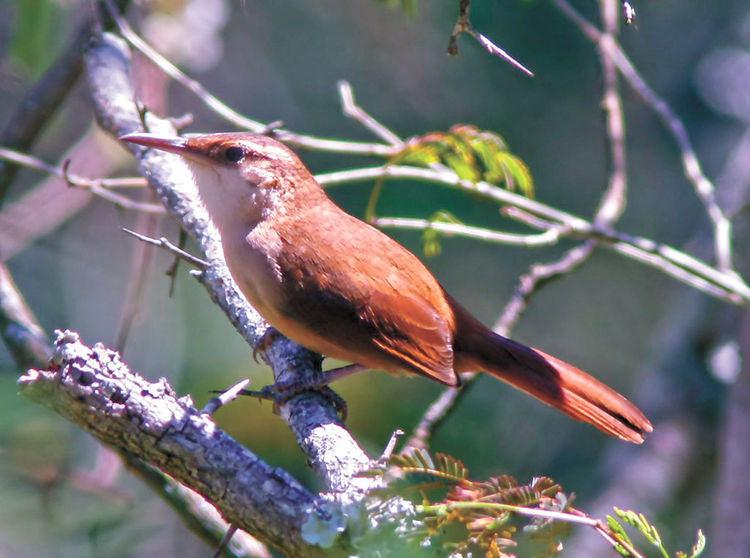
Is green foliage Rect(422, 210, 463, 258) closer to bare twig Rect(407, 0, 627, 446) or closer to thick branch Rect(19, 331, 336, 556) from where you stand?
bare twig Rect(407, 0, 627, 446)

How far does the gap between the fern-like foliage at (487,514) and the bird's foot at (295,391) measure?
809 mm

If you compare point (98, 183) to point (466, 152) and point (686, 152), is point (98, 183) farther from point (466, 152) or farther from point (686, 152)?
point (686, 152)

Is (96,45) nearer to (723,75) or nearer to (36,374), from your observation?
(36,374)

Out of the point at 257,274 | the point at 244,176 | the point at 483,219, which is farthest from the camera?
the point at 483,219

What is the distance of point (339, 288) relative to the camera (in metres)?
2.85

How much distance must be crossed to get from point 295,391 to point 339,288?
464 millimetres

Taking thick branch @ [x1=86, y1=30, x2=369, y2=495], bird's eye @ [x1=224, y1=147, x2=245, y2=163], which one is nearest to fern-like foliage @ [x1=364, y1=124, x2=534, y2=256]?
bird's eye @ [x1=224, y1=147, x2=245, y2=163]

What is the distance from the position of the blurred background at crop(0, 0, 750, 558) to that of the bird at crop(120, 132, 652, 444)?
1.54 meters

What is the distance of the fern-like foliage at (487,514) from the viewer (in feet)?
5.17

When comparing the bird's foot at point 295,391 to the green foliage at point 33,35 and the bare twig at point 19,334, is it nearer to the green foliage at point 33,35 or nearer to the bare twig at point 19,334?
the bare twig at point 19,334

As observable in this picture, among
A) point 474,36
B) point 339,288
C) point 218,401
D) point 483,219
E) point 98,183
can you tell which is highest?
point 483,219

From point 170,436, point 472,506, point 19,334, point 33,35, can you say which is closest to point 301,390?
point 170,436

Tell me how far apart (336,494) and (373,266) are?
1250 mm

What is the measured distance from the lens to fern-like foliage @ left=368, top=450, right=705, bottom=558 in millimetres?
1575
